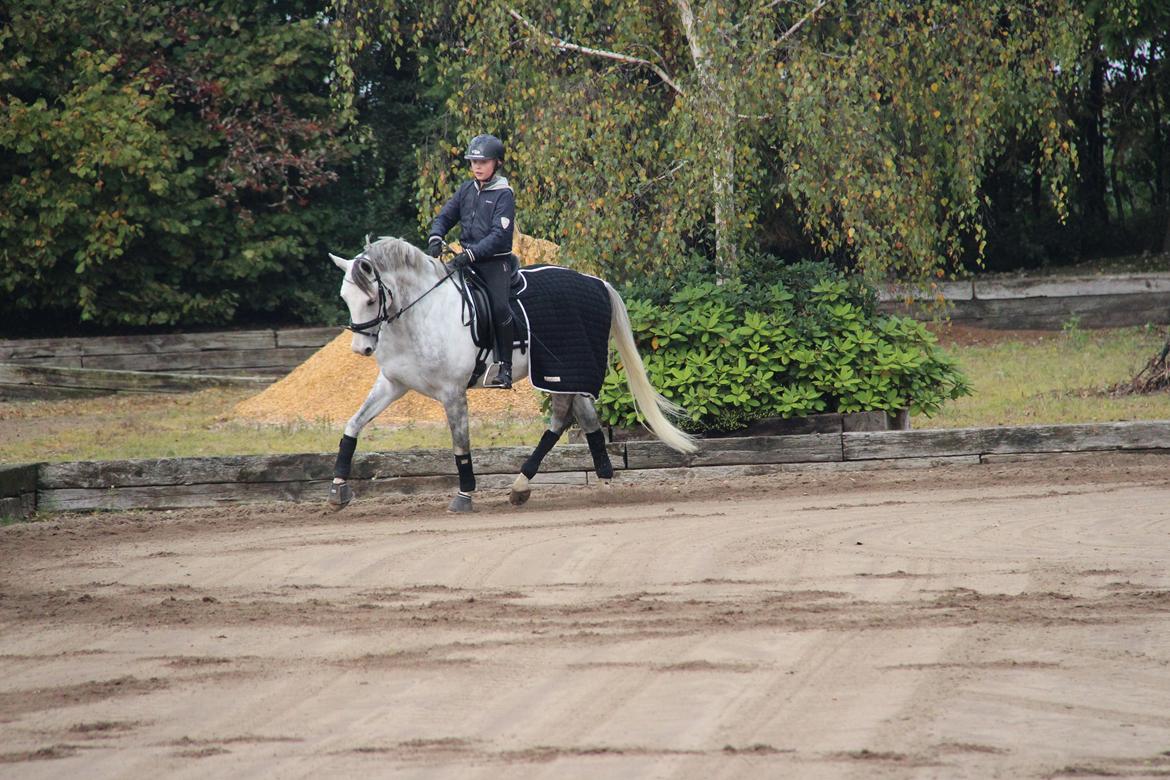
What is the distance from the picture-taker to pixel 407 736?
5.02m

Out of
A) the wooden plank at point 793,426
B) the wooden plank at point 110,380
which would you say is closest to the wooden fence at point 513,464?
the wooden plank at point 793,426

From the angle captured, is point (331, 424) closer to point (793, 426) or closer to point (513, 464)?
point (513, 464)

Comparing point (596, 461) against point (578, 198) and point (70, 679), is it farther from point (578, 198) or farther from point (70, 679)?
point (70, 679)

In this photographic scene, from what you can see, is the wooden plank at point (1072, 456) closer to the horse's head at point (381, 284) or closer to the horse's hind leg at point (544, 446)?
the horse's hind leg at point (544, 446)

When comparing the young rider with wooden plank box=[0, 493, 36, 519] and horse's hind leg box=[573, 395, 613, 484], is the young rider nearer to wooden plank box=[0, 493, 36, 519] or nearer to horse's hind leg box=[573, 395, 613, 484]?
horse's hind leg box=[573, 395, 613, 484]

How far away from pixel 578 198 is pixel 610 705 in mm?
8631

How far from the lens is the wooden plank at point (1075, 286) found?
22.4 m

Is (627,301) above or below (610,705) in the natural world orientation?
above

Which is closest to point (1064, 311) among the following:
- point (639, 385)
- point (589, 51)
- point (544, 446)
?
point (589, 51)

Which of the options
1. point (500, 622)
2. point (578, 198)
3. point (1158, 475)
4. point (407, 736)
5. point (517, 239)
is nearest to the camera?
point (407, 736)

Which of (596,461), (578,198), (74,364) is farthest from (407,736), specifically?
(74,364)

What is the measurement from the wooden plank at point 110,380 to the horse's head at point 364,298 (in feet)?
31.5

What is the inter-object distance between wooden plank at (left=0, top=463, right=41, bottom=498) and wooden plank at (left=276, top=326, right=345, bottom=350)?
1001 cm

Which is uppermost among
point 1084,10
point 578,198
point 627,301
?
point 1084,10
